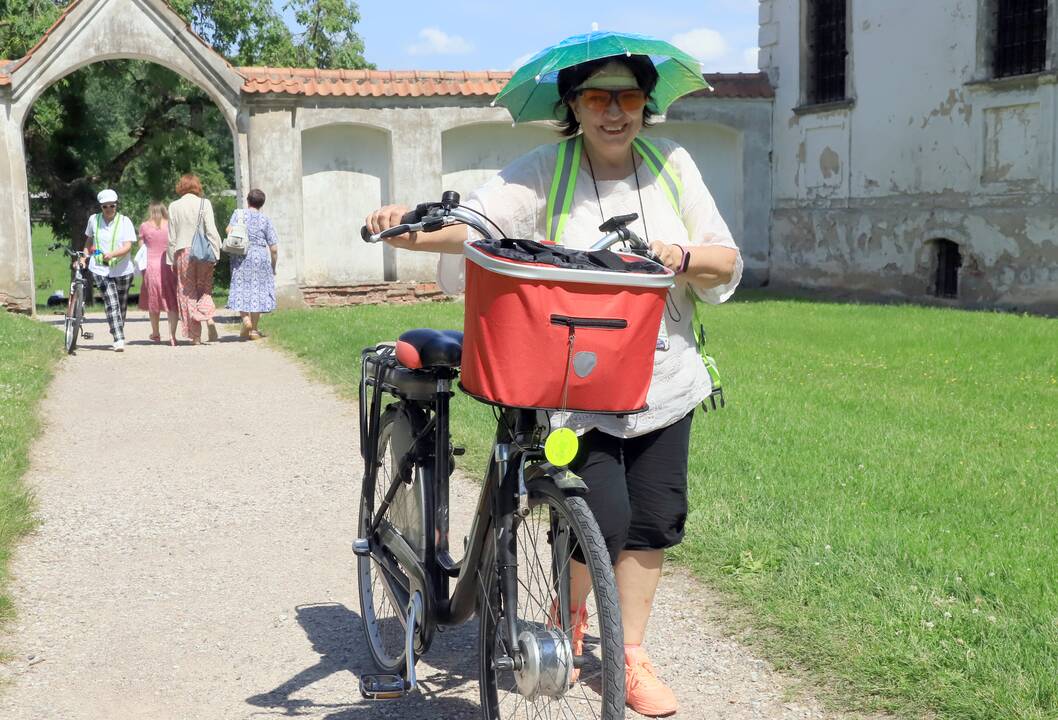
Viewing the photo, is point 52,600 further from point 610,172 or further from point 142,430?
point 142,430

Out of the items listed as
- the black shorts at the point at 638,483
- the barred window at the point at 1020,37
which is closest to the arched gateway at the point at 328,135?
the barred window at the point at 1020,37

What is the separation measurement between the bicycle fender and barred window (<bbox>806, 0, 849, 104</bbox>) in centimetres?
1964

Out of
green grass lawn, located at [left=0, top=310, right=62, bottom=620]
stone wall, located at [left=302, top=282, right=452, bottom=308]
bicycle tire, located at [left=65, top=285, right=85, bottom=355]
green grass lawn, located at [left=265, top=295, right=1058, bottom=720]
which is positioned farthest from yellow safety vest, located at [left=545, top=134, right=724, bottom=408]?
stone wall, located at [left=302, top=282, right=452, bottom=308]

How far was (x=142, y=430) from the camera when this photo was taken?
924 cm

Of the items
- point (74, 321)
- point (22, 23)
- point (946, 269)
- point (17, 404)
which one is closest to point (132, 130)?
point (22, 23)

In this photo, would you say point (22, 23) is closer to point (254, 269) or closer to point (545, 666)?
point (254, 269)

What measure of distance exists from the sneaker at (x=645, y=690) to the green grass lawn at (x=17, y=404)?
2.49m

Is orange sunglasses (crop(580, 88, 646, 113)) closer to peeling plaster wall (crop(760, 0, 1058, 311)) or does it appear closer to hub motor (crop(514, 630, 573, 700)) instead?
hub motor (crop(514, 630, 573, 700))

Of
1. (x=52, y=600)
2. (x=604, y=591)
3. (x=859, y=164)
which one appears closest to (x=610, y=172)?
(x=604, y=591)

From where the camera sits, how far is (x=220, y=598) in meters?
5.21

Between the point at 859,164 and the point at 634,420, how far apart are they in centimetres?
1859

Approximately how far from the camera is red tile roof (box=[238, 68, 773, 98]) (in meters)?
19.7

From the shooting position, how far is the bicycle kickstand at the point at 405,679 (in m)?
3.76

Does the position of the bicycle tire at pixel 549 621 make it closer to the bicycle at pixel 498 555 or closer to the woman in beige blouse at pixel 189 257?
the bicycle at pixel 498 555
